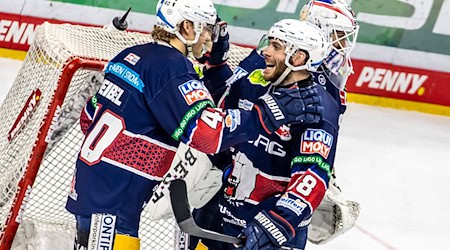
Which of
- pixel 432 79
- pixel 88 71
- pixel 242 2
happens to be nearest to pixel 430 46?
pixel 432 79

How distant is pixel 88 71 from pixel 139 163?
66cm

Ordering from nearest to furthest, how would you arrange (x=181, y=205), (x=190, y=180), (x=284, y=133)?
1. (x=181, y=205)
2. (x=284, y=133)
3. (x=190, y=180)

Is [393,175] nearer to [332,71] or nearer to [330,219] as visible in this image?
[330,219]

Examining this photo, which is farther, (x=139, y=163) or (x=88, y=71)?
(x=88, y=71)

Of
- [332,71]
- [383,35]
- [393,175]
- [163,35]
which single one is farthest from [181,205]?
[383,35]

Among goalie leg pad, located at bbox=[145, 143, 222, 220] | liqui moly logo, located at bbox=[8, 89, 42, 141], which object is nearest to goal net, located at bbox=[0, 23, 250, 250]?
liqui moly logo, located at bbox=[8, 89, 42, 141]

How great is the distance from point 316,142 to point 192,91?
15.2 inches

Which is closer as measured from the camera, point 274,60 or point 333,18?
point 274,60

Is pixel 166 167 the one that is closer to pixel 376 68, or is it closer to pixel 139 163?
pixel 139 163

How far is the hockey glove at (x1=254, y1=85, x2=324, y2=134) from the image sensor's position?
2535mm

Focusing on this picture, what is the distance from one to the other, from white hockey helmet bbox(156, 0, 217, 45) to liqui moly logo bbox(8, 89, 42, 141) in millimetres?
701

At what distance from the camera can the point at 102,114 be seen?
8.61 feet

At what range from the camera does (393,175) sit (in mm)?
5426

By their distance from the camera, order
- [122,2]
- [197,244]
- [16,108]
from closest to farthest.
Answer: [197,244] < [16,108] < [122,2]
